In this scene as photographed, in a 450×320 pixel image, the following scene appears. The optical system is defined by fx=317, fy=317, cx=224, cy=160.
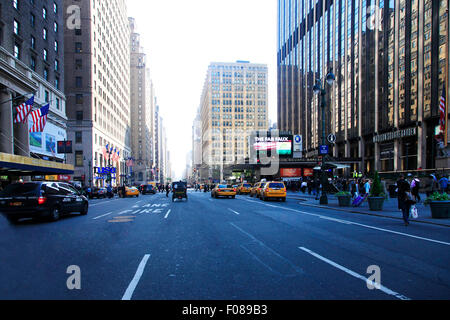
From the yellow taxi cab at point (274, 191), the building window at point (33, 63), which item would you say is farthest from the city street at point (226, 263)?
the building window at point (33, 63)

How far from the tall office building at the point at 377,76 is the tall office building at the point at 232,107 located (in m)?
64.2

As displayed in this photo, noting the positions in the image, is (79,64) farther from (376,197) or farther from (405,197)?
(405,197)

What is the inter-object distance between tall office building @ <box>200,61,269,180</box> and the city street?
5376 inches

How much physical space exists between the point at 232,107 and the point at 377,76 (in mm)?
100473

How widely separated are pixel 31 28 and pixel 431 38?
1841 inches

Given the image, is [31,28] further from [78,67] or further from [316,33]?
[316,33]

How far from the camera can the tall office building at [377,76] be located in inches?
1537

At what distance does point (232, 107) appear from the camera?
148m

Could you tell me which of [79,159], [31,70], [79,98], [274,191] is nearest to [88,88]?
[79,98]

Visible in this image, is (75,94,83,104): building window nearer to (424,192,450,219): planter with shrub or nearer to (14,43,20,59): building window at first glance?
(14,43,20,59): building window

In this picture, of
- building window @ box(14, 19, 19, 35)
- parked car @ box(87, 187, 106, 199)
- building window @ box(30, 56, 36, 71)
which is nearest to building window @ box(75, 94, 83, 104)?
building window @ box(30, 56, 36, 71)

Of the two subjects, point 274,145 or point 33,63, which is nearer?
point 33,63

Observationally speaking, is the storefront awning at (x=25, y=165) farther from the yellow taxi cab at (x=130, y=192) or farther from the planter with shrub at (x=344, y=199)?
the planter with shrub at (x=344, y=199)

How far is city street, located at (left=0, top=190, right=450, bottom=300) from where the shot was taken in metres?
4.59
